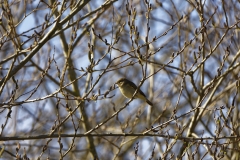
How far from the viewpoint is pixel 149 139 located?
33.8ft

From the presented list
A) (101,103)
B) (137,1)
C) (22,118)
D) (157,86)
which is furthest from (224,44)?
(22,118)

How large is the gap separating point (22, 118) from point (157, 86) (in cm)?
308

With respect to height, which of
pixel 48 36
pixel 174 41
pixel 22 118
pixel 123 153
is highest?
pixel 174 41

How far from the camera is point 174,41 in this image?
33.7ft

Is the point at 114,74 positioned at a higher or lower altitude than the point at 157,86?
Result: higher

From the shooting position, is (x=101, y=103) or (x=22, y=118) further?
(x=101, y=103)

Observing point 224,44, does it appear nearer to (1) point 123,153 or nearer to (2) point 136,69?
(1) point 123,153

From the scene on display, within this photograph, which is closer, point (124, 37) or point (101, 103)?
point (101, 103)

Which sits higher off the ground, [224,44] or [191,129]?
[224,44]

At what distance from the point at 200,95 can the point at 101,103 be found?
191 inches

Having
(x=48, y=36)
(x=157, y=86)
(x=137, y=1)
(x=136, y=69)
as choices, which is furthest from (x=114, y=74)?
(x=48, y=36)

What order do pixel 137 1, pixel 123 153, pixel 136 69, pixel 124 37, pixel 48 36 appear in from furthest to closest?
1. pixel 136 69
2. pixel 124 37
3. pixel 123 153
4. pixel 137 1
5. pixel 48 36

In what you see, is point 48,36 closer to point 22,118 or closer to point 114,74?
point 22,118

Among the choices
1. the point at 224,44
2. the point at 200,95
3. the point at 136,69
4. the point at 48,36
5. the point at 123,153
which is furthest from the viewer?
the point at 136,69
